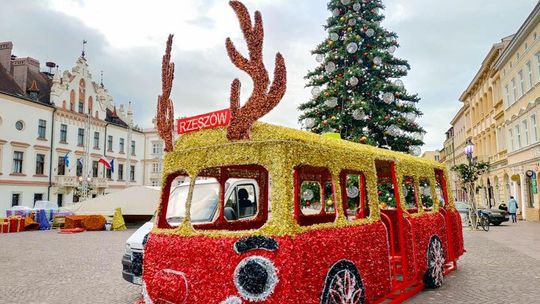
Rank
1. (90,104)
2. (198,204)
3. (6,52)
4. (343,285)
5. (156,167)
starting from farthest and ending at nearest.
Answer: (156,167)
(90,104)
(6,52)
(198,204)
(343,285)

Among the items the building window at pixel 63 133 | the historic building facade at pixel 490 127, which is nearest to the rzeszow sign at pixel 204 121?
the historic building facade at pixel 490 127

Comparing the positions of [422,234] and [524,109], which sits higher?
[524,109]

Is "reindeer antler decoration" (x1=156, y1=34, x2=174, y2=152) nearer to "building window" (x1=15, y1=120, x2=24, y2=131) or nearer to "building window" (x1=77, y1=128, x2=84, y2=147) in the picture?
"building window" (x1=15, y1=120, x2=24, y2=131)

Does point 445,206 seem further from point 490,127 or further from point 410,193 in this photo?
point 490,127

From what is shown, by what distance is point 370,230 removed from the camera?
5.53 metres

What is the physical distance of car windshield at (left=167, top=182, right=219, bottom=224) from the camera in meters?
7.58

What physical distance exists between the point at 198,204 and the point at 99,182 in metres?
42.8

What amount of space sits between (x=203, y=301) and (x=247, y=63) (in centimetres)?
246

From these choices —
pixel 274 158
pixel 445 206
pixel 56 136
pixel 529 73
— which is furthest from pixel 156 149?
pixel 274 158

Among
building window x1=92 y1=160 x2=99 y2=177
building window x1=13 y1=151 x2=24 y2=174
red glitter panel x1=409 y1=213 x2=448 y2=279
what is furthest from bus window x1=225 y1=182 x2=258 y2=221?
building window x1=92 y1=160 x2=99 y2=177

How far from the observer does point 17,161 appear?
126ft

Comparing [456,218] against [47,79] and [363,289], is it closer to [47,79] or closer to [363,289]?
[363,289]

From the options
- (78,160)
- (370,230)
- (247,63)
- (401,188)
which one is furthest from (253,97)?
(78,160)

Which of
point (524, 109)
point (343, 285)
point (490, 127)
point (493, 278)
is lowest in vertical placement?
point (493, 278)
